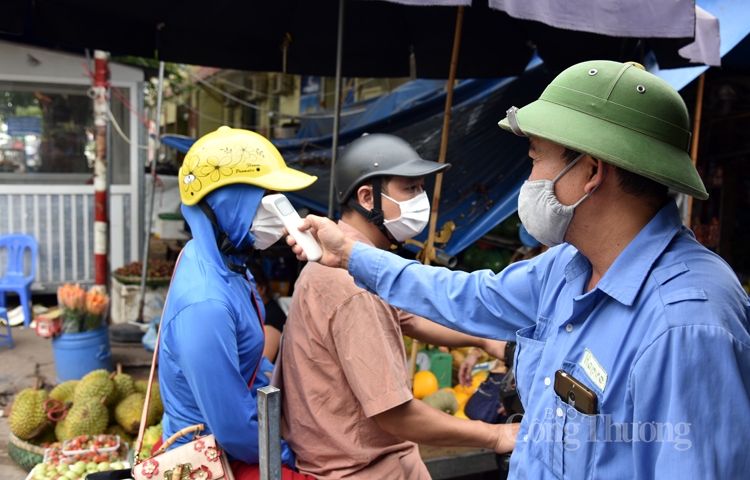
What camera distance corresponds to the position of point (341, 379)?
80.1 inches

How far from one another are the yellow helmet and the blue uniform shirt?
1140 mm

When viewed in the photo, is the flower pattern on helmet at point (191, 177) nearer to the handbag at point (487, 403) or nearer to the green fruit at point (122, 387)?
the handbag at point (487, 403)

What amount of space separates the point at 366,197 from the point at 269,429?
118 centimetres

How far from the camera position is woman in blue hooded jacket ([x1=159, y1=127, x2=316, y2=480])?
1937 millimetres

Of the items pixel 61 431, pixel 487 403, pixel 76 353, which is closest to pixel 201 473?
pixel 487 403

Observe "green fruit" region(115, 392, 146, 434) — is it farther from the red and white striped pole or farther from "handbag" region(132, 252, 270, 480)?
the red and white striped pole

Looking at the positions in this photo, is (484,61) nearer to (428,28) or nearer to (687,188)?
(428,28)

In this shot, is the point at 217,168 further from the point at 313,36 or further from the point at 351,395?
the point at 313,36

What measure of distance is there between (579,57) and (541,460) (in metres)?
4.30

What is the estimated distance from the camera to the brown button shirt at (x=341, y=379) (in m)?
1.92

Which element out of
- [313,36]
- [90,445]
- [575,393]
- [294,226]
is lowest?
[90,445]

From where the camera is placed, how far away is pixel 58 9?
14.0 ft

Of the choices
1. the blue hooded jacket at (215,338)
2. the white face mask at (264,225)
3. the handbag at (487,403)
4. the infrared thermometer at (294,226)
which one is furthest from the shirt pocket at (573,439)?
the handbag at (487,403)

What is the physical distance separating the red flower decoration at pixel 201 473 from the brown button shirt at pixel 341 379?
0.33 m
